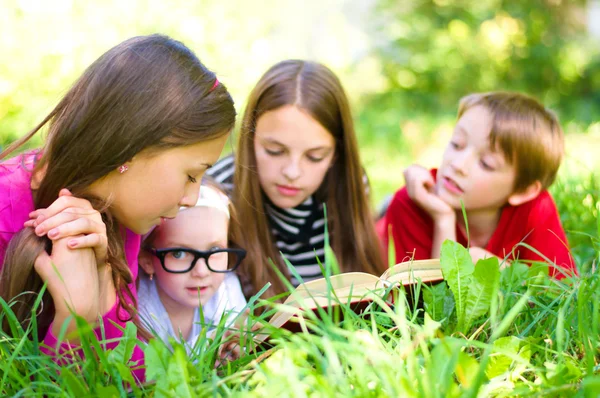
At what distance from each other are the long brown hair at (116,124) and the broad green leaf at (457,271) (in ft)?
2.74

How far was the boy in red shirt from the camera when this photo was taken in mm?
3137

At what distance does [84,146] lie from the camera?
6.59 ft

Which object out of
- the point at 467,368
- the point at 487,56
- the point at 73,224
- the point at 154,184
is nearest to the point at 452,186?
the point at 154,184

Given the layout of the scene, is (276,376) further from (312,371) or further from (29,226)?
(29,226)

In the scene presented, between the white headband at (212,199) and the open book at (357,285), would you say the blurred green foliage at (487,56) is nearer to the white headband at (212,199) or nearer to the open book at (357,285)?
the white headband at (212,199)

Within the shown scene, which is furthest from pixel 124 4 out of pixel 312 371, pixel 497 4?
pixel 497 4

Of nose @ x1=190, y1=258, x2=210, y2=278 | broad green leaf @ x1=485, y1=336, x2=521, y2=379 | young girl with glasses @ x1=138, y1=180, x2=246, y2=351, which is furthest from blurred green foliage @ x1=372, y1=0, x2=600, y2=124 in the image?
broad green leaf @ x1=485, y1=336, x2=521, y2=379

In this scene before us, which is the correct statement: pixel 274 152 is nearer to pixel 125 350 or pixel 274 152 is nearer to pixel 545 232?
pixel 545 232

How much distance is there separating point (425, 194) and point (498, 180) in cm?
35

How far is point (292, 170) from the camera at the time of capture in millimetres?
3074

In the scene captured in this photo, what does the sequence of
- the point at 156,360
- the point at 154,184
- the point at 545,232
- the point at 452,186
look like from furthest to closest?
1. the point at 452,186
2. the point at 545,232
3. the point at 154,184
4. the point at 156,360

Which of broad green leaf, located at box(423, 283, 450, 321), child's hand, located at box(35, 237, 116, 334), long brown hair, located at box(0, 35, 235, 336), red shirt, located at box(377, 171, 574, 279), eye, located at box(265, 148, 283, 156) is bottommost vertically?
red shirt, located at box(377, 171, 574, 279)

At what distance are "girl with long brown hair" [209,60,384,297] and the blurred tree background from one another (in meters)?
2.76

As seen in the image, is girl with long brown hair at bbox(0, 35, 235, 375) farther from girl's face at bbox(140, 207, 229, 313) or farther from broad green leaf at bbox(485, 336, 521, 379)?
broad green leaf at bbox(485, 336, 521, 379)
